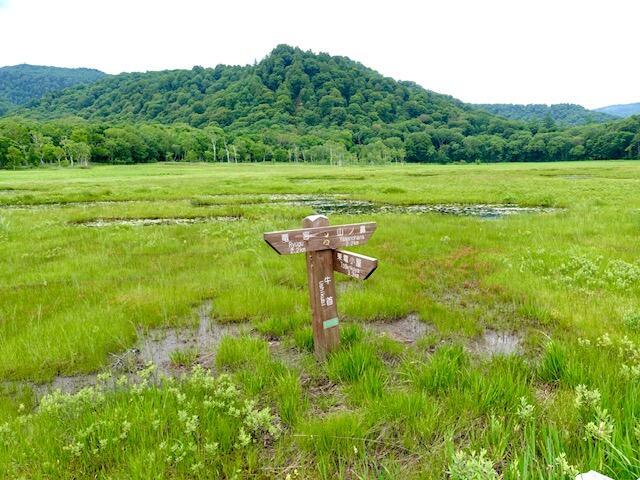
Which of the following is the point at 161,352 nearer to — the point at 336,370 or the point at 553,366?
the point at 336,370

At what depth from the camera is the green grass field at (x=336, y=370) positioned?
12.2 ft

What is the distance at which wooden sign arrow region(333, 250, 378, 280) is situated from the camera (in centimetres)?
506

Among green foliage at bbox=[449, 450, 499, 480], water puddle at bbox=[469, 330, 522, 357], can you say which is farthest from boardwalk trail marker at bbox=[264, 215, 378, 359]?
green foliage at bbox=[449, 450, 499, 480]

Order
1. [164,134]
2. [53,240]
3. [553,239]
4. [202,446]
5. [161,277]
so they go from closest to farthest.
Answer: [202,446] < [161,277] < [553,239] < [53,240] < [164,134]

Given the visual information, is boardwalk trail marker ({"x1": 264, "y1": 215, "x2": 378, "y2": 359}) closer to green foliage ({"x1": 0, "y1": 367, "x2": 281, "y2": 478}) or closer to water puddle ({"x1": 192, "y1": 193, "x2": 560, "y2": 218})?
green foliage ({"x1": 0, "y1": 367, "x2": 281, "y2": 478})

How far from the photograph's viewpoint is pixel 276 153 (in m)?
160

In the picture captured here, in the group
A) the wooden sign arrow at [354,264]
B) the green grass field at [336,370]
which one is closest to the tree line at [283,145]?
the green grass field at [336,370]

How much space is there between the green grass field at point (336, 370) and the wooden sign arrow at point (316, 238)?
1.63m

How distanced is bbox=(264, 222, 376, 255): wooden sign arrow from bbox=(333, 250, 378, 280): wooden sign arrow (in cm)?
21

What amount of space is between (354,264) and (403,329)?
259 centimetres

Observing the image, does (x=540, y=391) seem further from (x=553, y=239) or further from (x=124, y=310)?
(x=553, y=239)

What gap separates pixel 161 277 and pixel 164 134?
14326cm

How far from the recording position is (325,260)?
5.60 metres

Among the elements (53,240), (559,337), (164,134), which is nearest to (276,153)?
(164,134)
